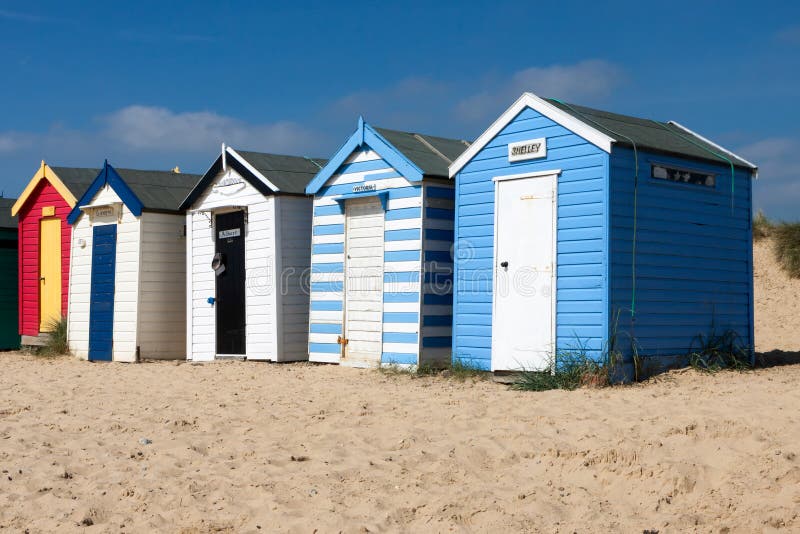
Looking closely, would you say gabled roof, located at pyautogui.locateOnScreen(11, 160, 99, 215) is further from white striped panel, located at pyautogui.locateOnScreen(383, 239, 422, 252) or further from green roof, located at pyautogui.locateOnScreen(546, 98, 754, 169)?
green roof, located at pyautogui.locateOnScreen(546, 98, 754, 169)

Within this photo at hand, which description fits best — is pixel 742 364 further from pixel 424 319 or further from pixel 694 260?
pixel 424 319

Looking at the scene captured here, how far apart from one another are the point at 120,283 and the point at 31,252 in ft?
11.7

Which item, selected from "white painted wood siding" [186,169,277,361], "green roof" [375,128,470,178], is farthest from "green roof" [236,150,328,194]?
"green roof" [375,128,470,178]

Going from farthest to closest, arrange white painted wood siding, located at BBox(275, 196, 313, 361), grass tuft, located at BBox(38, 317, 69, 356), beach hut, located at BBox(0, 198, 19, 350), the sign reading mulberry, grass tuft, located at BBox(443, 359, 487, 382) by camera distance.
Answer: beach hut, located at BBox(0, 198, 19, 350)
grass tuft, located at BBox(38, 317, 69, 356)
white painted wood siding, located at BBox(275, 196, 313, 361)
grass tuft, located at BBox(443, 359, 487, 382)
the sign reading mulberry

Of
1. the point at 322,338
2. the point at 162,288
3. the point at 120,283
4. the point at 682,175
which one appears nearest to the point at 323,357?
the point at 322,338

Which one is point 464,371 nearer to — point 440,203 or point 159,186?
point 440,203

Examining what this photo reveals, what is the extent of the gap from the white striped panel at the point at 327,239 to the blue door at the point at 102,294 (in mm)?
4268

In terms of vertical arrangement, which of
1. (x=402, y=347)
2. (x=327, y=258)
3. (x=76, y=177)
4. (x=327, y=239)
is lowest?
(x=402, y=347)

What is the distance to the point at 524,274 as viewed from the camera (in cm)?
1069

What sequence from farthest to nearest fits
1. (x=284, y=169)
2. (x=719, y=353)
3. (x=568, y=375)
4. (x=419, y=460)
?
(x=284, y=169), (x=719, y=353), (x=568, y=375), (x=419, y=460)

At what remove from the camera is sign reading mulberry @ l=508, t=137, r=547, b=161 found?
10.6 metres

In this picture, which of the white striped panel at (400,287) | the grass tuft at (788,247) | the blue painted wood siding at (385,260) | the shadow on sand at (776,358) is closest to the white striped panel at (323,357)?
the blue painted wood siding at (385,260)

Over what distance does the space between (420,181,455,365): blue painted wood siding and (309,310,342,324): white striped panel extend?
63.2 inches

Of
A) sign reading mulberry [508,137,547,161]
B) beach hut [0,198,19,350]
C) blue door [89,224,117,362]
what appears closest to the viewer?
sign reading mulberry [508,137,547,161]
